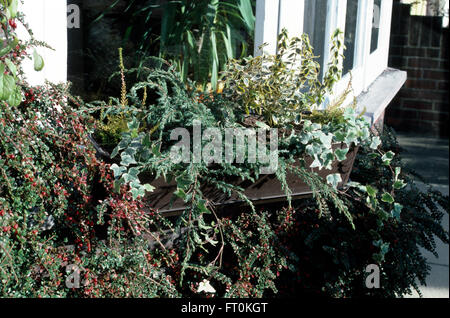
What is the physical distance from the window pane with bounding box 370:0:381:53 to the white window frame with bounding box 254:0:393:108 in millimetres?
40

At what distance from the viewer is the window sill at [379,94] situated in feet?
9.27

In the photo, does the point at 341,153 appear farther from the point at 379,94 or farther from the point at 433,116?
the point at 433,116

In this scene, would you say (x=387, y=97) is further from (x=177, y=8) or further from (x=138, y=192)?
(x=138, y=192)

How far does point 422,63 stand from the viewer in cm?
639

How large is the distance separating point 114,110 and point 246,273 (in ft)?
2.44

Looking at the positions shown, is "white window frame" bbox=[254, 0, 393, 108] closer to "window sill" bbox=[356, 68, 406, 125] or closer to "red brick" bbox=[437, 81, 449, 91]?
"window sill" bbox=[356, 68, 406, 125]

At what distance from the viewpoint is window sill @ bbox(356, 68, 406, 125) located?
2.83 metres

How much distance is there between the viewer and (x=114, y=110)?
6.64 feet

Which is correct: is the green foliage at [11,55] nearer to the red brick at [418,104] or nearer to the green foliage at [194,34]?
the green foliage at [194,34]

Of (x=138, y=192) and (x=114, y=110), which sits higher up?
(x=114, y=110)

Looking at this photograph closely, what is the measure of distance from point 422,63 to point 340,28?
4.02 metres

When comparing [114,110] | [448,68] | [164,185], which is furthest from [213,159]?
[448,68]
